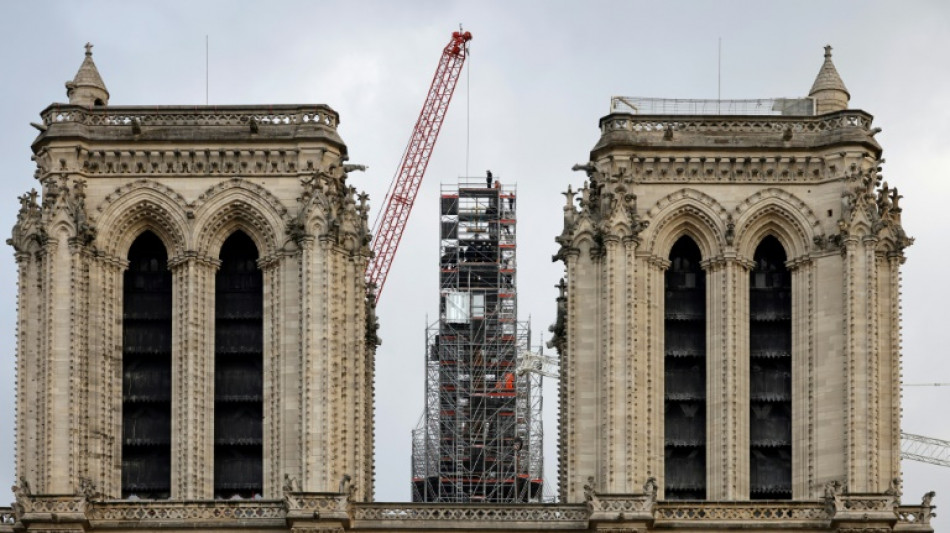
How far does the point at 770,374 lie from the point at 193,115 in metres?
15.4

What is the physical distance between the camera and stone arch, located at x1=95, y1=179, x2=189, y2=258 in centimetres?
7531

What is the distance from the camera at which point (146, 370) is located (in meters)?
75.2

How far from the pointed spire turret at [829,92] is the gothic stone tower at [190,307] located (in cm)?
1168

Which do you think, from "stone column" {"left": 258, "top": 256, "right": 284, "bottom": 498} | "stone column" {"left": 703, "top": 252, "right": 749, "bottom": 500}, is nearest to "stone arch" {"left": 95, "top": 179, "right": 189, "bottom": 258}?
"stone column" {"left": 258, "top": 256, "right": 284, "bottom": 498}

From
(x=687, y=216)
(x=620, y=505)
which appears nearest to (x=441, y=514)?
(x=620, y=505)

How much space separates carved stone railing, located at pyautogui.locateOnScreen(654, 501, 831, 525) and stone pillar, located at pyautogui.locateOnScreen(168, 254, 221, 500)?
10872mm

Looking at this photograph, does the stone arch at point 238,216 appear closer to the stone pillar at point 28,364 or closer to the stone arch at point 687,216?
the stone pillar at point 28,364

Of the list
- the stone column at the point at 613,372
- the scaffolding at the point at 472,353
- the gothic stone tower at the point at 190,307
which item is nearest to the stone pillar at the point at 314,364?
the gothic stone tower at the point at 190,307

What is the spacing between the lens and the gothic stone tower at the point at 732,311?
7344 cm

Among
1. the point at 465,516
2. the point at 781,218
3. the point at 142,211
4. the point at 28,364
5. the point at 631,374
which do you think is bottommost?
the point at 465,516

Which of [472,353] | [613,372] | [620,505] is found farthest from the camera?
[472,353]

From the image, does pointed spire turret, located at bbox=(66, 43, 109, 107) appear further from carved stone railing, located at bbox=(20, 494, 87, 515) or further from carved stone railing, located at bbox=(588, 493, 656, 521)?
carved stone railing, located at bbox=(588, 493, 656, 521)

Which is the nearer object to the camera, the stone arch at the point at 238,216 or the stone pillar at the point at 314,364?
the stone pillar at the point at 314,364

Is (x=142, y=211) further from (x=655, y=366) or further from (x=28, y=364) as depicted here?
(x=655, y=366)
